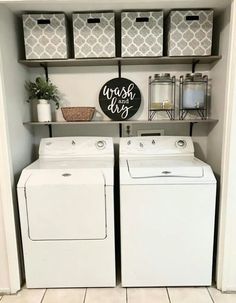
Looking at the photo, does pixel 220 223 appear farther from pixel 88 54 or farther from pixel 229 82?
pixel 88 54

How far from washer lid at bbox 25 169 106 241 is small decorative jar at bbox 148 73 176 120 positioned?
82 cm

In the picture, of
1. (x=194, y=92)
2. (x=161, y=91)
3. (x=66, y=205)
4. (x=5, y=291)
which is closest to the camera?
(x=66, y=205)

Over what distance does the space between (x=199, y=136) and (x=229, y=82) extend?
0.76 metres

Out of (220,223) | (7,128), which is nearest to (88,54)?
(7,128)

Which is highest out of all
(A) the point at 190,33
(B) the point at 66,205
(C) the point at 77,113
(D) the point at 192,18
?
(D) the point at 192,18

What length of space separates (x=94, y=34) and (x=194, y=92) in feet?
3.05

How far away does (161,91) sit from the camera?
2221mm

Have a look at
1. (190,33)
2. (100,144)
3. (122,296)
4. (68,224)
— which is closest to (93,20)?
(190,33)

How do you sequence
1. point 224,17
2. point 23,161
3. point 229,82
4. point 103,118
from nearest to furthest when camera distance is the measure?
1. point 229,82
2. point 224,17
3. point 23,161
4. point 103,118

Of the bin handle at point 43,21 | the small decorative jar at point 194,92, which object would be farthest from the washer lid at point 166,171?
the bin handle at point 43,21

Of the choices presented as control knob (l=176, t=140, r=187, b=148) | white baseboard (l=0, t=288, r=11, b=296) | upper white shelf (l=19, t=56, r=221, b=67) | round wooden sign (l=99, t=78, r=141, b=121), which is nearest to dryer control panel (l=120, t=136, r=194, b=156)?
control knob (l=176, t=140, r=187, b=148)

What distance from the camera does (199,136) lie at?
2365mm

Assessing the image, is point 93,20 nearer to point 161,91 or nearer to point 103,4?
point 103,4

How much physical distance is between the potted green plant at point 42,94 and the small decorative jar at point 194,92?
1.12m
